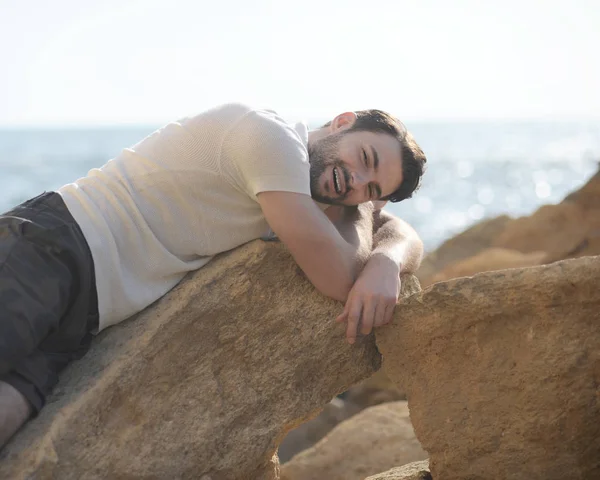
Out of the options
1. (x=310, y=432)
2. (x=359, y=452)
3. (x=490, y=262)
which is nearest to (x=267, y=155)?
(x=359, y=452)

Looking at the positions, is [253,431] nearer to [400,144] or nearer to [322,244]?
[322,244]

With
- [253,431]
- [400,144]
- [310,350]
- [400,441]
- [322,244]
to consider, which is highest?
[400,144]

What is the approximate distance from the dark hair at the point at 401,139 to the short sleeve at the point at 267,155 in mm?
369

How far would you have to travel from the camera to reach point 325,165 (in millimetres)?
2996

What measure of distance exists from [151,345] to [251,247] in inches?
21.8

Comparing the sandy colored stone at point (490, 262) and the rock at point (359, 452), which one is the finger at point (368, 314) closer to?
the rock at point (359, 452)

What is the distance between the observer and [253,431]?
297cm

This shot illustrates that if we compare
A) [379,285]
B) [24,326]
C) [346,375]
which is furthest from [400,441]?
[24,326]

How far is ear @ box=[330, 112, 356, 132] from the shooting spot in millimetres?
3133

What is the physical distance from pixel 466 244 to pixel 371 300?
7.54 meters

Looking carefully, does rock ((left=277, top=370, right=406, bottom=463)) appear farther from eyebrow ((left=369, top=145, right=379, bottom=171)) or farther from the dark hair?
eyebrow ((left=369, top=145, right=379, bottom=171))

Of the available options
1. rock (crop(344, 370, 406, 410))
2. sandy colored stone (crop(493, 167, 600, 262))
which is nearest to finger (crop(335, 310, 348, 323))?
rock (crop(344, 370, 406, 410))

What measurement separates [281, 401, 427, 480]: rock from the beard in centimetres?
190

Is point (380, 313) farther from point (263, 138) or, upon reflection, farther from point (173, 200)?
point (173, 200)
